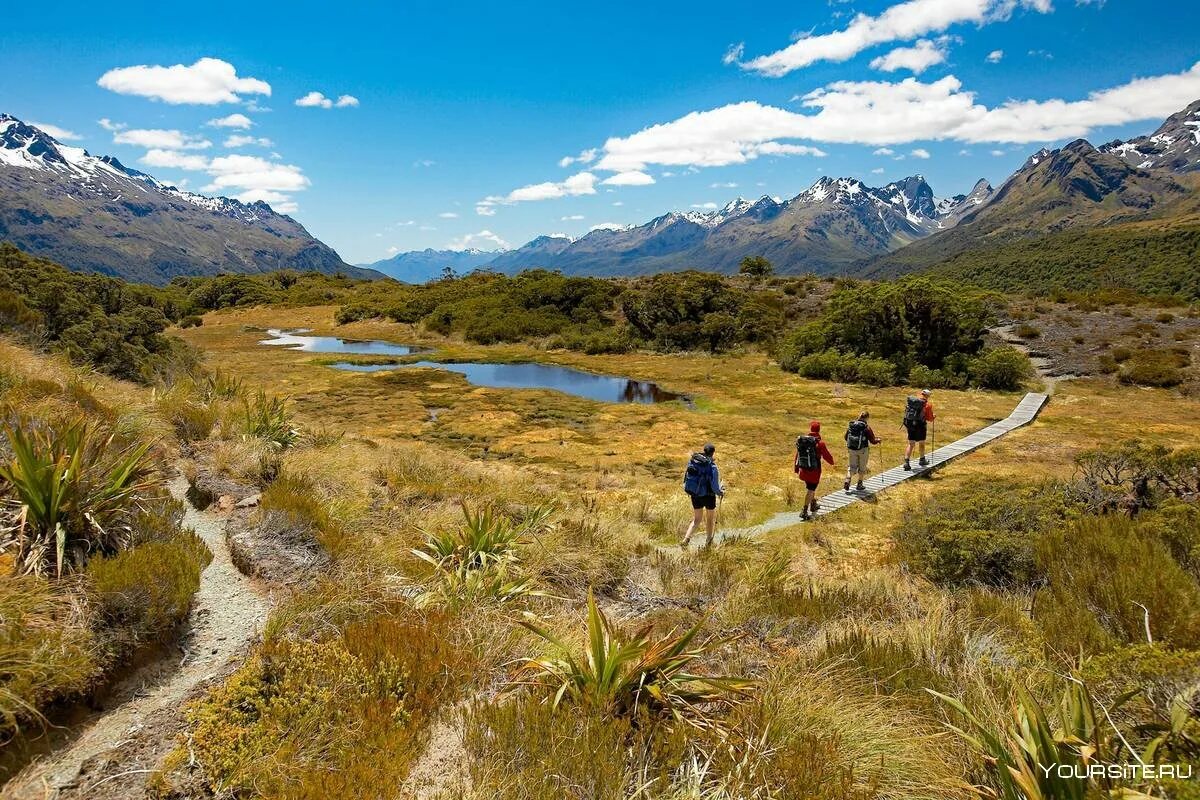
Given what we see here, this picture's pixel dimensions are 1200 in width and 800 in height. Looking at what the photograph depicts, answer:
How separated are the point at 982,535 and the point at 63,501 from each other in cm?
1066

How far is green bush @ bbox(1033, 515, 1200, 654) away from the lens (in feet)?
15.4

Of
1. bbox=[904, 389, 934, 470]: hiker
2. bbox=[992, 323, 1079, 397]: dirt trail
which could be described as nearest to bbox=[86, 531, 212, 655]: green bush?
bbox=[904, 389, 934, 470]: hiker

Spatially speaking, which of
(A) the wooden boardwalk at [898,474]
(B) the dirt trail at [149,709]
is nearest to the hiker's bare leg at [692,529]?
(A) the wooden boardwalk at [898,474]

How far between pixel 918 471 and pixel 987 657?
13.1 meters

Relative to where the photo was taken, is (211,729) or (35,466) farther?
(35,466)

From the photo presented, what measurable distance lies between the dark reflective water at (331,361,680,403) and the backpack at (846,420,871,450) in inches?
706

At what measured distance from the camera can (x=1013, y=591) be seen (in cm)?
731

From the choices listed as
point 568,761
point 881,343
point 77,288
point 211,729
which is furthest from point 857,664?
point 881,343

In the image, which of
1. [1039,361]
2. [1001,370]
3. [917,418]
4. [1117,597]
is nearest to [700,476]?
[1117,597]

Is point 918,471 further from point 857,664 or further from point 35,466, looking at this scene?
point 35,466

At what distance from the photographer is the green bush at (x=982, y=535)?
7809 millimetres

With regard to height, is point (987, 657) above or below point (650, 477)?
above

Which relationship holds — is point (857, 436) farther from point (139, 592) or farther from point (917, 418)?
point (139, 592)

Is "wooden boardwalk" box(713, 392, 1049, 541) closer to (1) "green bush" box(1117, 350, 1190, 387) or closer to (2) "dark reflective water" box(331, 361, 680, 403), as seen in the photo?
(1) "green bush" box(1117, 350, 1190, 387)
